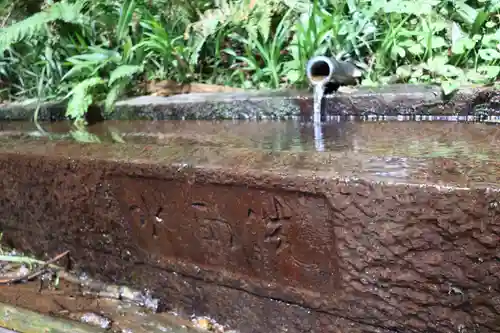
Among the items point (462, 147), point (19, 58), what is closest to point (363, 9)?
point (462, 147)

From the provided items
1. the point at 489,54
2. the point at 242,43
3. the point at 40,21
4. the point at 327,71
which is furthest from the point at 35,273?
the point at 489,54

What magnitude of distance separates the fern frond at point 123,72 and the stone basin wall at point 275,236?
122 centimetres

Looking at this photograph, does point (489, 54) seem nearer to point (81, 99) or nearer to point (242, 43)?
point (242, 43)

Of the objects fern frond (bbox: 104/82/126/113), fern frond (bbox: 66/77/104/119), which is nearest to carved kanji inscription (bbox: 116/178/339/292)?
fern frond (bbox: 66/77/104/119)

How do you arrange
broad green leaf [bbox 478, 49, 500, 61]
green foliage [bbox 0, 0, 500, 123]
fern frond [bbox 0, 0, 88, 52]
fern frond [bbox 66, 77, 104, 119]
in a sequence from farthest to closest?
fern frond [bbox 0, 0, 88, 52] < fern frond [bbox 66, 77, 104, 119] < green foliage [bbox 0, 0, 500, 123] < broad green leaf [bbox 478, 49, 500, 61]

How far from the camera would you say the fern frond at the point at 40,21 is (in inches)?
137

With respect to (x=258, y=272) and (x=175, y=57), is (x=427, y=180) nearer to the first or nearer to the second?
(x=258, y=272)

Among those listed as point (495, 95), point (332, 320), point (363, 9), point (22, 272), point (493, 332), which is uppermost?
point (363, 9)

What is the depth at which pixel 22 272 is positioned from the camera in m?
2.17

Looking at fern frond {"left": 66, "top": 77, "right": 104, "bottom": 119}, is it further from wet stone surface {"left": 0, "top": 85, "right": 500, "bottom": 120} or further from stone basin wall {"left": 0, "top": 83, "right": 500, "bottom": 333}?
stone basin wall {"left": 0, "top": 83, "right": 500, "bottom": 333}

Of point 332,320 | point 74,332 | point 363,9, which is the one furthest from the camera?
point 363,9

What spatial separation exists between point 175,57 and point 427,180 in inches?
98.8

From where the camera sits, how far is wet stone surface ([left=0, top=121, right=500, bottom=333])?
110 centimetres

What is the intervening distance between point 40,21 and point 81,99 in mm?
881
